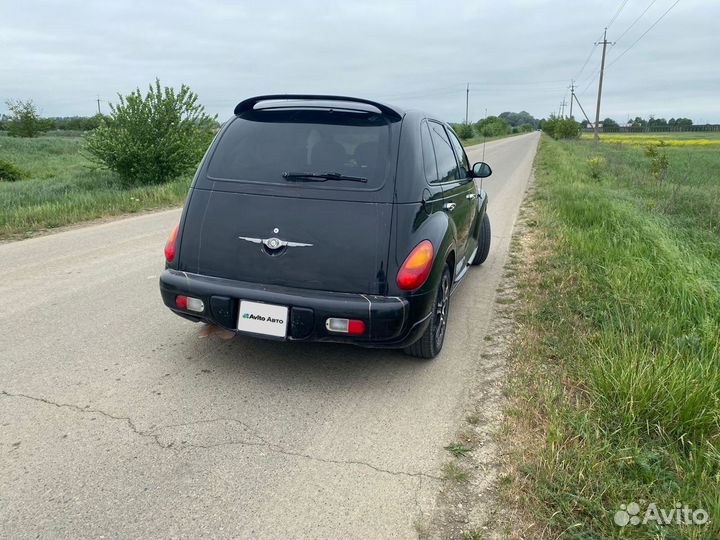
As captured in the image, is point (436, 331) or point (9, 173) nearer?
point (436, 331)

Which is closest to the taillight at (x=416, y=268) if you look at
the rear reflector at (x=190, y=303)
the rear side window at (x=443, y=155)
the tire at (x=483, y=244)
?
the rear side window at (x=443, y=155)

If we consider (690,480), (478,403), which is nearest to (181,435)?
(478,403)

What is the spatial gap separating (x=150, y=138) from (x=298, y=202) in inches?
504

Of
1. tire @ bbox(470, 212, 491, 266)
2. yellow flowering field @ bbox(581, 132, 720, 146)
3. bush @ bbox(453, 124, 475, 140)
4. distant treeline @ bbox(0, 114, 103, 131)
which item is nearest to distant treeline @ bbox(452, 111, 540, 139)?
bush @ bbox(453, 124, 475, 140)

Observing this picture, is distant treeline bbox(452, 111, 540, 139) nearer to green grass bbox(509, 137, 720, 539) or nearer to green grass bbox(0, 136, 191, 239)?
green grass bbox(0, 136, 191, 239)

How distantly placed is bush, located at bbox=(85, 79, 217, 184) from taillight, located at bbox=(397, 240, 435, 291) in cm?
1292

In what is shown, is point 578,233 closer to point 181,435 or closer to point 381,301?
point 381,301

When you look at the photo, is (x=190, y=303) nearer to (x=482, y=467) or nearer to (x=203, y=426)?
(x=203, y=426)

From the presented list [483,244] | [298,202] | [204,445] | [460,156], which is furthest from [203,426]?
[483,244]

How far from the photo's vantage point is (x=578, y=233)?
7223 millimetres

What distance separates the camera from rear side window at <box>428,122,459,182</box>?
4.33 metres

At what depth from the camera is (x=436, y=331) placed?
152 inches

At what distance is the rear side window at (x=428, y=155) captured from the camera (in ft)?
12.5

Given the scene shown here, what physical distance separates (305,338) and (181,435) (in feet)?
2.80
